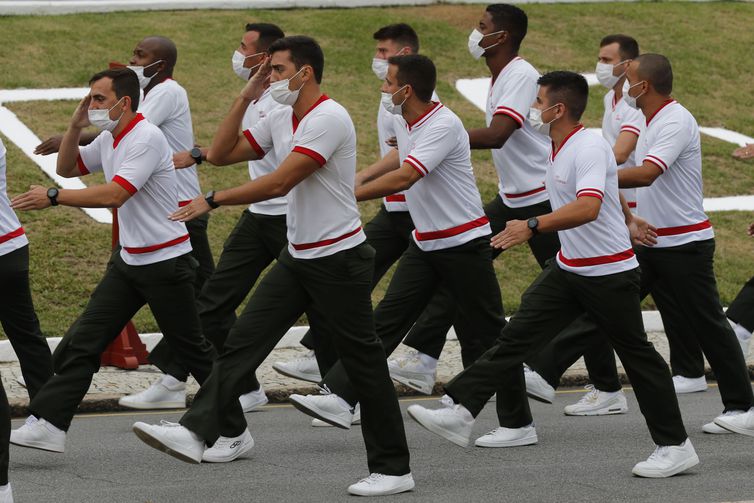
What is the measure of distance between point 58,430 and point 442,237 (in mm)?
2253

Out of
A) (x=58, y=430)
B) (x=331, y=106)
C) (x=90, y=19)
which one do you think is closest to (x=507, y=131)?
(x=331, y=106)

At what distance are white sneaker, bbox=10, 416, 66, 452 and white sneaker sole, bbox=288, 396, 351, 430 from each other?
118 cm

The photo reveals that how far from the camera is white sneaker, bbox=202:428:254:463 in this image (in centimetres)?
798

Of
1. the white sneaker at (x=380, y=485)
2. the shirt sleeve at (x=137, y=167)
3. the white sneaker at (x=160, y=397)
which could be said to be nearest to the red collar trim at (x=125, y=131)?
the shirt sleeve at (x=137, y=167)

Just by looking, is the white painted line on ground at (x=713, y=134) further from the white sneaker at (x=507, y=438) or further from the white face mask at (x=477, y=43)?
the white sneaker at (x=507, y=438)

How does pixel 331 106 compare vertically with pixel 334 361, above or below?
above

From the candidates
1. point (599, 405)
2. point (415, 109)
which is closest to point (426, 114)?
point (415, 109)

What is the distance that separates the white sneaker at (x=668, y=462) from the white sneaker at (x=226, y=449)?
198 cm

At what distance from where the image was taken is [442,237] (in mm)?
8453

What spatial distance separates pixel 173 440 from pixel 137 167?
1615mm

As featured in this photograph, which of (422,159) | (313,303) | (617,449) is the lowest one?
(617,449)

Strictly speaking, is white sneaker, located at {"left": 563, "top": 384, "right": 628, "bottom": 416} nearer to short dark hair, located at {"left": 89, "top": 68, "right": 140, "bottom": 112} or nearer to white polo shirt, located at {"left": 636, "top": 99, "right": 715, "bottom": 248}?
white polo shirt, located at {"left": 636, "top": 99, "right": 715, "bottom": 248}

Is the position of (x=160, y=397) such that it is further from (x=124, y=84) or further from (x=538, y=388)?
(x=538, y=388)

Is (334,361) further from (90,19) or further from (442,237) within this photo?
(90,19)
